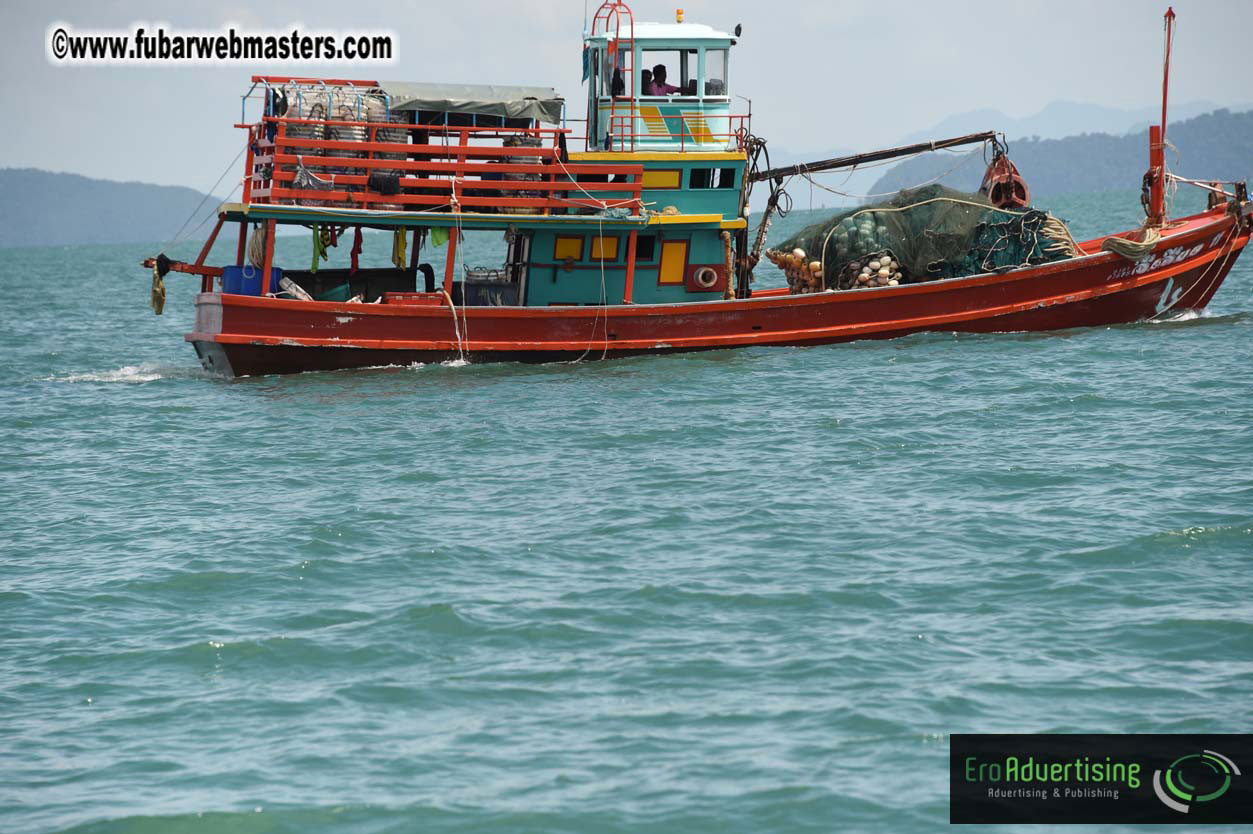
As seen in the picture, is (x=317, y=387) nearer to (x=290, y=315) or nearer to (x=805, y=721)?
(x=290, y=315)

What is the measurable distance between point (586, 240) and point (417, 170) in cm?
294

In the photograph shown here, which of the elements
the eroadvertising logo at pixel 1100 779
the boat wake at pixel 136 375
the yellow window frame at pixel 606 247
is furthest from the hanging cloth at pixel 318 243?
the eroadvertising logo at pixel 1100 779

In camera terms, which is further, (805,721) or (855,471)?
(855,471)

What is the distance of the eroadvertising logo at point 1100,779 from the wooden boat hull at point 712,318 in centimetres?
1403

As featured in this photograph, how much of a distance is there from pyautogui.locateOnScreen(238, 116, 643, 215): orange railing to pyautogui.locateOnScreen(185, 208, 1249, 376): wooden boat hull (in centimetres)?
157

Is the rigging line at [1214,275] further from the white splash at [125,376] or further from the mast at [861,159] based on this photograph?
the white splash at [125,376]

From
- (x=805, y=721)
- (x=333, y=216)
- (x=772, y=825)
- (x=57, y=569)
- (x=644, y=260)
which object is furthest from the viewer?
(x=644, y=260)

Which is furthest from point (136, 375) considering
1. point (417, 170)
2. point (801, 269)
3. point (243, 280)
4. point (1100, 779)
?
point (1100, 779)

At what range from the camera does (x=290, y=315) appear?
21047 millimetres

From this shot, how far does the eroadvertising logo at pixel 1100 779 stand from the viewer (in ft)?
25.9

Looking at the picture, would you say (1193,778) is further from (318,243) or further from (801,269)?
(318,243)

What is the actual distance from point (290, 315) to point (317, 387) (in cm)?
117

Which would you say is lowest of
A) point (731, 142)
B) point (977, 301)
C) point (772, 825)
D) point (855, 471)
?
point (772, 825)

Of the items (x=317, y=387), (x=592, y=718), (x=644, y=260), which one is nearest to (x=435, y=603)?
(x=592, y=718)
